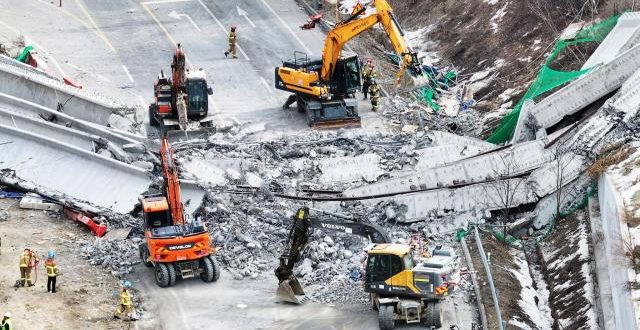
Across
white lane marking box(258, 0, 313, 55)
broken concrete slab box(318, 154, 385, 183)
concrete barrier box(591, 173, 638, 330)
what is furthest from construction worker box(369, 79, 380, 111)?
concrete barrier box(591, 173, 638, 330)

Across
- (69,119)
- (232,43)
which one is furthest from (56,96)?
(232,43)

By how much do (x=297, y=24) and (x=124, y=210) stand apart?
74.8 ft

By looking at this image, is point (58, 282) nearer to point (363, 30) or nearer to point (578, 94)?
point (363, 30)

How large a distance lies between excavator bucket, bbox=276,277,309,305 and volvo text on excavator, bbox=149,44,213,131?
14.7 meters

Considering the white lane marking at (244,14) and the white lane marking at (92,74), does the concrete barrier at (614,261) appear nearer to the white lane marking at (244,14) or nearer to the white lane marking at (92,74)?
the white lane marking at (92,74)

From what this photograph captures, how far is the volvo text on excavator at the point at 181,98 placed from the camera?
161ft

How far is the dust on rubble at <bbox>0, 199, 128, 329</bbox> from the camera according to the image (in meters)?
34.2

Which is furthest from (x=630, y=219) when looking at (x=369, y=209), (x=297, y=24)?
(x=297, y=24)

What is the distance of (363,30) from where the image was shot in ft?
163

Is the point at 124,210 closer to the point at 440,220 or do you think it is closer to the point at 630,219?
the point at 440,220

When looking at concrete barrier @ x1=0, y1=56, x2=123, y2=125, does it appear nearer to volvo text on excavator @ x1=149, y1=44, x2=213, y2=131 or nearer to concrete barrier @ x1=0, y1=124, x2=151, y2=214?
volvo text on excavator @ x1=149, y1=44, x2=213, y2=131

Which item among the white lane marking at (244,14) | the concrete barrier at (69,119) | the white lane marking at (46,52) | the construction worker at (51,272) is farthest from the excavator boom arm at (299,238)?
the white lane marking at (244,14)

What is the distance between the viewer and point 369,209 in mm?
42156

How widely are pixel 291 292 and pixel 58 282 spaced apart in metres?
7.01
